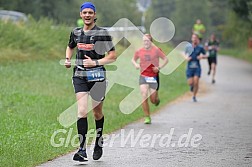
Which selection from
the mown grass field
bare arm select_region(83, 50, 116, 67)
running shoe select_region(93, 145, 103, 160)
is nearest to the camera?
bare arm select_region(83, 50, 116, 67)

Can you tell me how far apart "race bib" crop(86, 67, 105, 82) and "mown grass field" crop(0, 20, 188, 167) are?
1.31m

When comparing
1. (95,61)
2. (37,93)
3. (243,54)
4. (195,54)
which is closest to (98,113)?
(95,61)

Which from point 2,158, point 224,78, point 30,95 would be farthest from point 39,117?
point 224,78

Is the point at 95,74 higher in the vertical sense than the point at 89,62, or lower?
lower

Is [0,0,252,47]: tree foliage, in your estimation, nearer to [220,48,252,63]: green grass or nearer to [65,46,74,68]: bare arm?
[220,48,252,63]: green grass

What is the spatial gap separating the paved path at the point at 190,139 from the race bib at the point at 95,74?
1.15 m

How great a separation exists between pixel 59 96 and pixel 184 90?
7710 mm

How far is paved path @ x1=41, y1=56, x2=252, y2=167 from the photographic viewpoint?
9.51 meters

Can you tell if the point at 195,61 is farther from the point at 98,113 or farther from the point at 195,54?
the point at 98,113

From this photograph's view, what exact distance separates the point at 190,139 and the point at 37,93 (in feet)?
Result: 22.3

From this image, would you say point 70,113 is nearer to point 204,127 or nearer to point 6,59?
point 204,127

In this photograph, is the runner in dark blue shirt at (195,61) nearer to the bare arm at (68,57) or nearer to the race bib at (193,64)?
the race bib at (193,64)

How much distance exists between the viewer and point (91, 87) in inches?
376

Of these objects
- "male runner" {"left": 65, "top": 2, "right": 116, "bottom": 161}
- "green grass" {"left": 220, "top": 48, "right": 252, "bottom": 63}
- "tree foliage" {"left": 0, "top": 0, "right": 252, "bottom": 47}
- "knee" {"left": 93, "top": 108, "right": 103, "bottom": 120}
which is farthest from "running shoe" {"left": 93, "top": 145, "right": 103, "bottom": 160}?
"green grass" {"left": 220, "top": 48, "right": 252, "bottom": 63}
